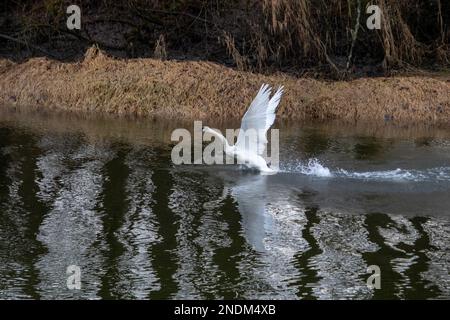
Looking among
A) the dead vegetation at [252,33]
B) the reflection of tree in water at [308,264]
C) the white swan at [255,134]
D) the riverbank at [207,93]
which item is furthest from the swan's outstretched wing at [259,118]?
the dead vegetation at [252,33]

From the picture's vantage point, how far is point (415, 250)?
871 cm

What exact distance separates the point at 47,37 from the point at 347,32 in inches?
283

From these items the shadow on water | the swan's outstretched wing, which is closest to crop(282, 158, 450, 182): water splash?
the swan's outstretched wing

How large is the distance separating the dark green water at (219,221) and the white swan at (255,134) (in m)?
0.25

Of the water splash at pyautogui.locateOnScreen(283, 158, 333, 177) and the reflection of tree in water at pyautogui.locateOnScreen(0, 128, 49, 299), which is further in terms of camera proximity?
the water splash at pyautogui.locateOnScreen(283, 158, 333, 177)

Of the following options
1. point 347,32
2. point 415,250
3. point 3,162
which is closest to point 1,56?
point 347,32

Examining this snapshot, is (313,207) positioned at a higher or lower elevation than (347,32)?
lower

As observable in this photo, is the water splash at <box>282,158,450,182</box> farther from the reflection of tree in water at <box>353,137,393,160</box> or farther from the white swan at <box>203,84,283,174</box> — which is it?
the reflection of tree in water at <box>353,137,393,160</box>

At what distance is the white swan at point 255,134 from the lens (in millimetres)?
12211

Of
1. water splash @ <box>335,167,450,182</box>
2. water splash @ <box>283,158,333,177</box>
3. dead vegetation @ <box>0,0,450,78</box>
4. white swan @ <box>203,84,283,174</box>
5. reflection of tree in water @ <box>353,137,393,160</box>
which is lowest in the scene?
water splash @ <box>335,167,450,182</box>

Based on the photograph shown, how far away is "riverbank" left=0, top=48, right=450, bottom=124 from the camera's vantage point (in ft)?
58.8

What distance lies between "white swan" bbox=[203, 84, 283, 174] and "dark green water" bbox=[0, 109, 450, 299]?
0.25m

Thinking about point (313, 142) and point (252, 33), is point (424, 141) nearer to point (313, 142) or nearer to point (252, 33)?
point (313, 142)
